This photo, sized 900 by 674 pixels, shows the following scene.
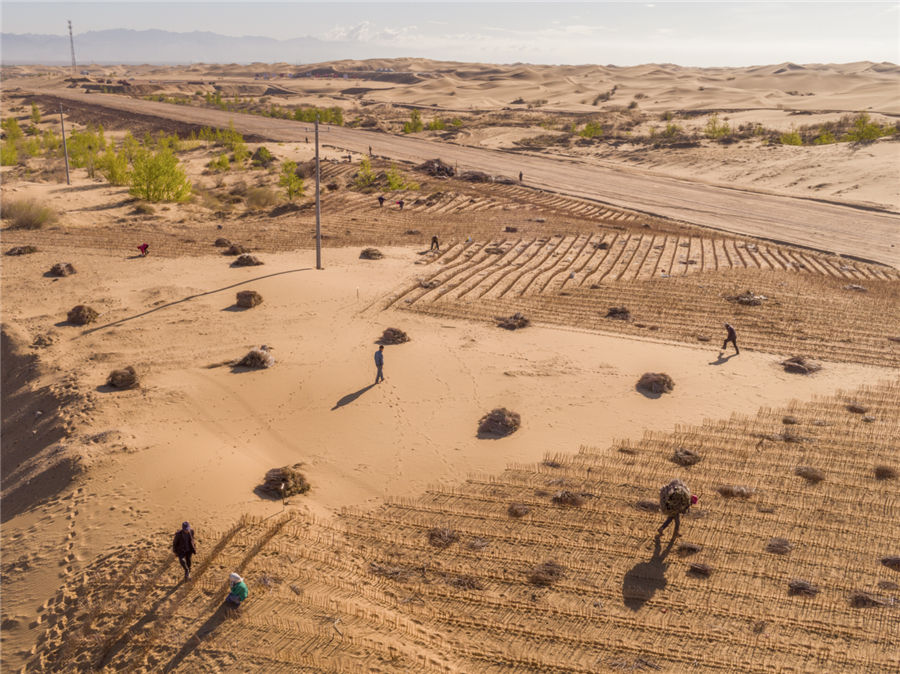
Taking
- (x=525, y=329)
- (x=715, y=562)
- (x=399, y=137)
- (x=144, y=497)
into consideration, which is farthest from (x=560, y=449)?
(x=399, y=137)

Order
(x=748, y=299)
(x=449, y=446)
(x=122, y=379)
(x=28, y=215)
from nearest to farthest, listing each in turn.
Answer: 1. (x=449, y=446)
2. (x=122, y=379)
3. (x=748, y=299)
4. (x=28, y=215)

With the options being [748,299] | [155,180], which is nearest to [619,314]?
[748,299]

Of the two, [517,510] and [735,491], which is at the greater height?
[735,491]

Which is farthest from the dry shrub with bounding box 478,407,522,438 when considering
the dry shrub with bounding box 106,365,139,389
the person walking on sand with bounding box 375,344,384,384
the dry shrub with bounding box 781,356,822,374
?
the dry shrub with bounding box 106,365,139,389

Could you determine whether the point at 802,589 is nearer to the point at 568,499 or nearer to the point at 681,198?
the point at 568,499

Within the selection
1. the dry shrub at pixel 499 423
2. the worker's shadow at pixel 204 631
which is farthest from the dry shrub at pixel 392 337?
the worker's shadow at pixel 204 631

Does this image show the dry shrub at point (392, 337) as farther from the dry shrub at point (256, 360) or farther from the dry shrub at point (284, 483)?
the dry shrub at point (284, 483)

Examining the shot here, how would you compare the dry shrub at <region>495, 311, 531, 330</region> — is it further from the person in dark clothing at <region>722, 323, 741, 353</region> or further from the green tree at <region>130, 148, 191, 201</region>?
the green tree at <region>130, 148, 191, 201</region>

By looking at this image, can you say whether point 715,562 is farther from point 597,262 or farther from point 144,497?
point 597,262
